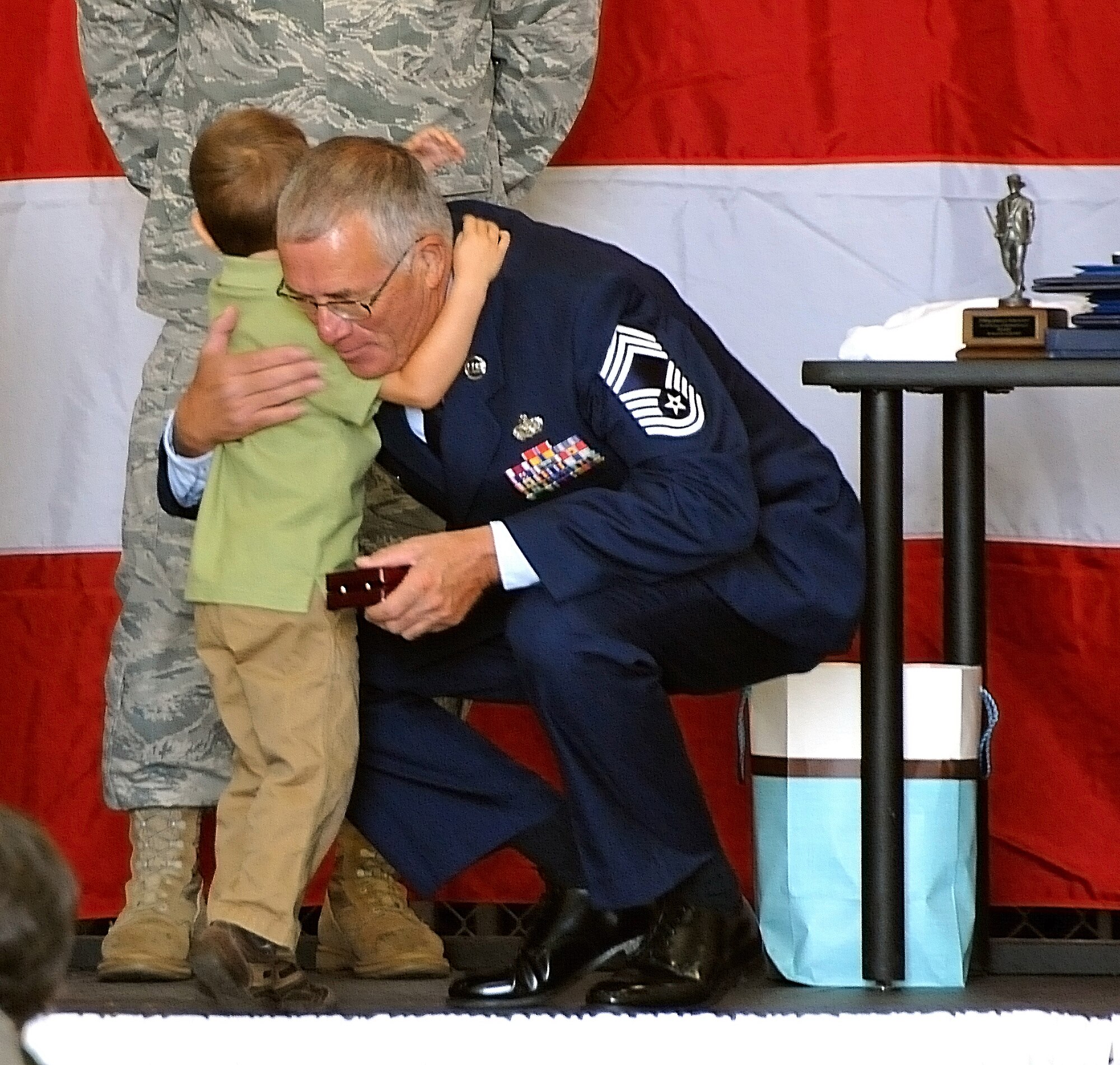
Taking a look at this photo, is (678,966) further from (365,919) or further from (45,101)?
(45,101)

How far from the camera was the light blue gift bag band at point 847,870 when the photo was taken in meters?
2.28

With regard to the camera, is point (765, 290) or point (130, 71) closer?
point (130, 71)

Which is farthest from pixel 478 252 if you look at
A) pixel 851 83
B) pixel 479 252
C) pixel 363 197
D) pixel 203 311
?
pixel 851 83

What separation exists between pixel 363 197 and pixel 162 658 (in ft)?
2.18

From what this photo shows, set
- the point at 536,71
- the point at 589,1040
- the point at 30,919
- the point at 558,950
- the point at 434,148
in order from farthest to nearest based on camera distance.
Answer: the point at 536,71 → the point at 434,148 → the point at 558,950 → the point at 589,1040 → the point at 30,919

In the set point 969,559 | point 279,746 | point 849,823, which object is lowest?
point 849,823

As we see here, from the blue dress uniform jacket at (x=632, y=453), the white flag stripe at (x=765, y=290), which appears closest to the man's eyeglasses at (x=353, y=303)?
the blue dress uniform jacket at (x=632, y=453)

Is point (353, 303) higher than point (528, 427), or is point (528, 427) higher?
point (353, 303)

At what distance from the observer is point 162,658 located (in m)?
2.50

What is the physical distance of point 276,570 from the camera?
7.06 feet

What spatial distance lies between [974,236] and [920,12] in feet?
0.92

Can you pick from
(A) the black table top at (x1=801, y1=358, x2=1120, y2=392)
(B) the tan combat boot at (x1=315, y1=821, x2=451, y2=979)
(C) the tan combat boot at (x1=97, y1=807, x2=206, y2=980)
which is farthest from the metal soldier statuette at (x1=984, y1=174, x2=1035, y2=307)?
(C) the tan combat boot at (x1=97, y1=807, x2=206, y2=980)

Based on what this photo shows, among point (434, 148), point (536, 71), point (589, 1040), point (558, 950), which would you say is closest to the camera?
point (589, 1040)

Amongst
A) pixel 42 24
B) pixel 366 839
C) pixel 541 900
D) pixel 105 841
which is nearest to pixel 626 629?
pixel 541 900
